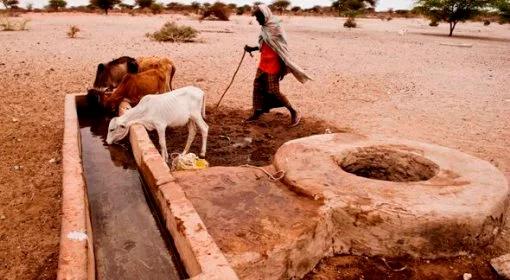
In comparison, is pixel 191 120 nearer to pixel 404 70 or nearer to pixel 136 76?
pixel 136 76

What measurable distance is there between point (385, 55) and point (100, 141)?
11.7 metres

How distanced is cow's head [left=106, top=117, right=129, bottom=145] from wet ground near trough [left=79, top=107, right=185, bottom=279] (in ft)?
0.63

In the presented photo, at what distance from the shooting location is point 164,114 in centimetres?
507

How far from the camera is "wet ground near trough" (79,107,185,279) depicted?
132 inches

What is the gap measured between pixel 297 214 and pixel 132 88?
4.20 metres

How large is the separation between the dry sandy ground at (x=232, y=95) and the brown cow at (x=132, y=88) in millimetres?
896

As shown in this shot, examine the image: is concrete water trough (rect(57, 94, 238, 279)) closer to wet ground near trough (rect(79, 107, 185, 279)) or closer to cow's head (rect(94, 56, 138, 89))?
Answer: wet ground near trough (rect(79, 107, 185, 279))

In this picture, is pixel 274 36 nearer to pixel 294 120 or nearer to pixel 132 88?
pixel 294 120

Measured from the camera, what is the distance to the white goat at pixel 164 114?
5.07 meters

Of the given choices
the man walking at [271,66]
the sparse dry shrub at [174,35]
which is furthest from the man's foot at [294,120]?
the sparse dry shrub at [174,35]

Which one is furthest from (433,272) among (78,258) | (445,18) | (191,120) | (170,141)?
(445,18)

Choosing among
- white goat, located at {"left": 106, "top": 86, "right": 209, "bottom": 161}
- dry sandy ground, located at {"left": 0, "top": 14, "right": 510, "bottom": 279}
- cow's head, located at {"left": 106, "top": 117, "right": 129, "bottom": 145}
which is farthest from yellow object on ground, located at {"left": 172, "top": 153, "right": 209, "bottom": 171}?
dry sandy ground, located at {"left": 0, "top": 14, "right": 510, "bottom": 279}

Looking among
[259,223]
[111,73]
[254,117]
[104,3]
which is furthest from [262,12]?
[104,3]

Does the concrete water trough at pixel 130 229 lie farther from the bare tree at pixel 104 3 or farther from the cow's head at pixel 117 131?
the bare tree at pixel 104 3
